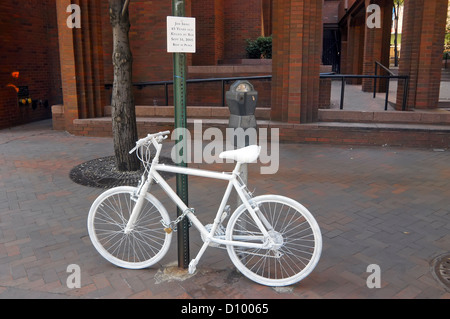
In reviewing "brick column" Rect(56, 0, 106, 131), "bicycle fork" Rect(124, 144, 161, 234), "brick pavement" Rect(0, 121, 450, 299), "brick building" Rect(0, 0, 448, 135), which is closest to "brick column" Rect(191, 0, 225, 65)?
"brick building" Rect(0, 0, 448, 135)

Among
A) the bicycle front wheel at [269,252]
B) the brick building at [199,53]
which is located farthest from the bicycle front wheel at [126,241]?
the brick building at [199,53]

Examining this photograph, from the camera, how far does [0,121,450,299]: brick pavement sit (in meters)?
3.54

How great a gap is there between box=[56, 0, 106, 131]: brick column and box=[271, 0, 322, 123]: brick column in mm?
4250

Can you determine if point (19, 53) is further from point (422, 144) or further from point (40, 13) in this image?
point (422, 144)

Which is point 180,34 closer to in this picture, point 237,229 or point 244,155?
point 244,155

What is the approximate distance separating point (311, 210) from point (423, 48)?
5.81 metres

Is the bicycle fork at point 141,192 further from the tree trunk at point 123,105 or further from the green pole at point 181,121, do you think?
the tree trunk at point 123,105

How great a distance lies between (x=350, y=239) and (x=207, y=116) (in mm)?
6134

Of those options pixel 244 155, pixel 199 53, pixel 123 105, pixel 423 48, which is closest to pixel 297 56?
pixel 423 48

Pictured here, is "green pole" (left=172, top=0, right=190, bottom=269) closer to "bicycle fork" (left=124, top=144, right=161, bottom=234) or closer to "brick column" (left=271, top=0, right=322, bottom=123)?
"bicycle fork" (left=124, top=144, right=161, bottom=234)

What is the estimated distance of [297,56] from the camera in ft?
28.9

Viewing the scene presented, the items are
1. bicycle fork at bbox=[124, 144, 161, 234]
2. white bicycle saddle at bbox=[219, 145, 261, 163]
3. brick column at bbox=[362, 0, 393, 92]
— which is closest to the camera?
white bicycle saddle at bbox=[219, 145, 261, 163]

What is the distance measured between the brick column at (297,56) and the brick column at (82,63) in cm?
425
